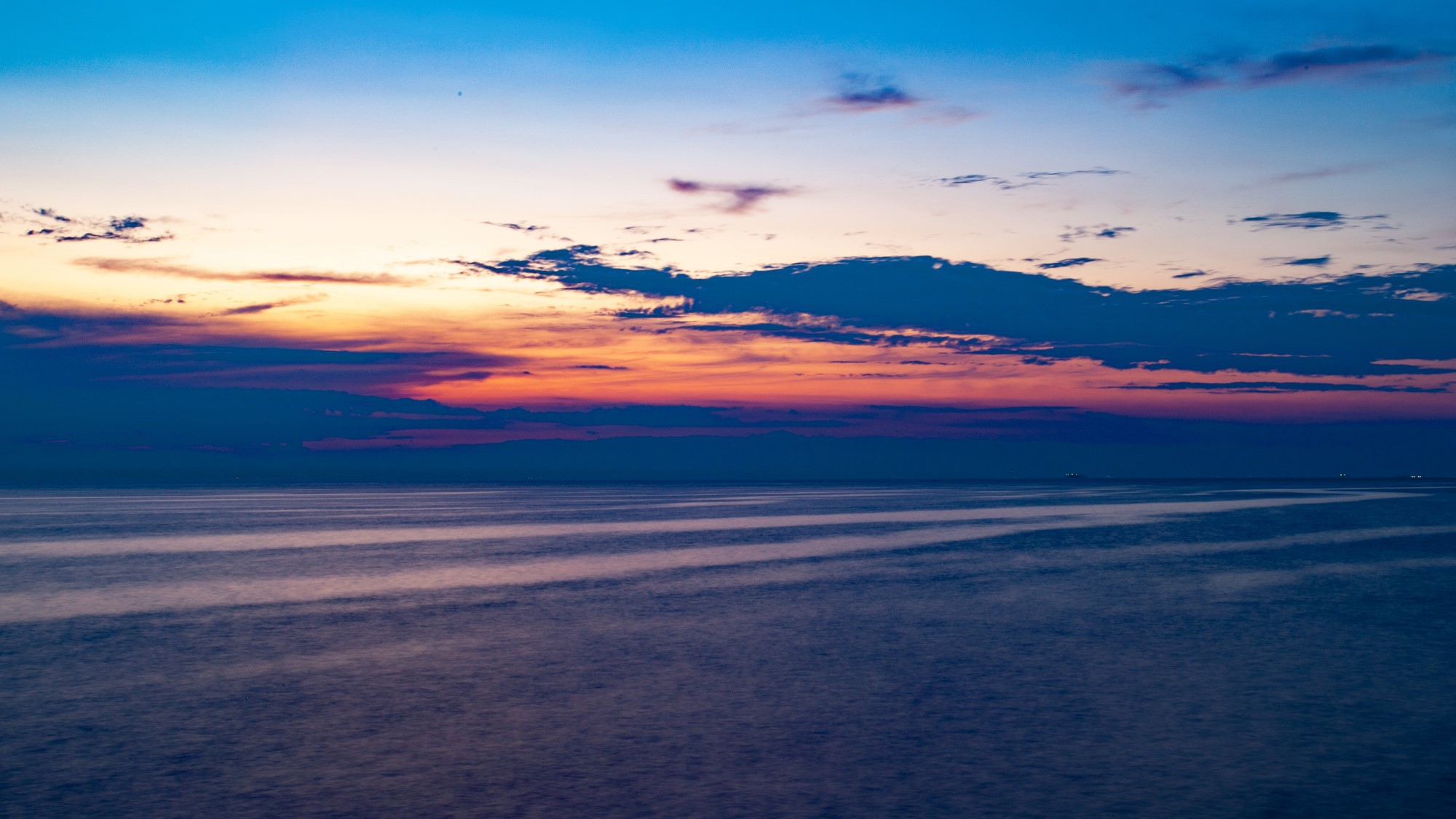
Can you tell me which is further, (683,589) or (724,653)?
(683,589)

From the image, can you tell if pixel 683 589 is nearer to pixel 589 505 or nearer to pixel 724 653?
pixel 724 653

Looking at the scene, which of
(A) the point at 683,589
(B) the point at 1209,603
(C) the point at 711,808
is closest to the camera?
(C) the point at 711,808

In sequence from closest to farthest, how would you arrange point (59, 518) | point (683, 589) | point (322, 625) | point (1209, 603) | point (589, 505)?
point (322, 625) → point (1209, 603) → point (683, 589) → point (59, 518) → point (589, 505)

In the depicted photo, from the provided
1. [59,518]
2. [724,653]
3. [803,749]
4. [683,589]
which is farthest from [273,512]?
[803,749]

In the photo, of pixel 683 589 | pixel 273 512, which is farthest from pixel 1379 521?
pixel 273 512

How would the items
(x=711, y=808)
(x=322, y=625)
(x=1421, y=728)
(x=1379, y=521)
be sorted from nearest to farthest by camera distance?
1. (x=711, y=808)
2. (x=1421, y=728)
3. (x=322, y=625)
4. (x=1379, y=521)

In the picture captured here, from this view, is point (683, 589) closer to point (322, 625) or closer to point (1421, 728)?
point (322, 625)
